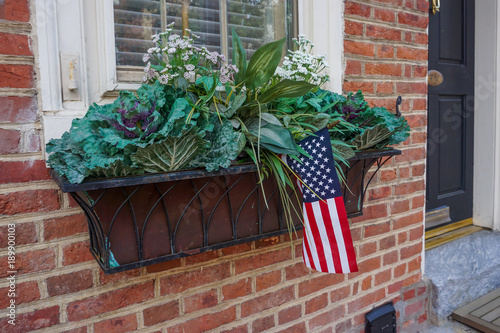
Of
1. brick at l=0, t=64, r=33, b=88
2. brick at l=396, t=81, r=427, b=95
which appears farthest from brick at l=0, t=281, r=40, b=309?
brick at l=396, t=81, r=427, b=95

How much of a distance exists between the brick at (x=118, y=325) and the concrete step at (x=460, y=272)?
62.4 inches

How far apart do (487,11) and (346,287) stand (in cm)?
205

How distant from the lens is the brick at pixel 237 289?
1.35 metres

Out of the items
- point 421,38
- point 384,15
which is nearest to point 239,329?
point 384,15

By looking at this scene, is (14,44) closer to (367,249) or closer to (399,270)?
(367,249)

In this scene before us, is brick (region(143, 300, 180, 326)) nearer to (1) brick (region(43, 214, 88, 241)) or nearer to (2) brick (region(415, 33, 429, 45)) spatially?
(1) brick (region(43, 214, 88, 241))

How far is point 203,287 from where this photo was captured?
4.26ft

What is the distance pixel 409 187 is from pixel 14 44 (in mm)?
1724

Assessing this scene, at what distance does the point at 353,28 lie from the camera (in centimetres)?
158

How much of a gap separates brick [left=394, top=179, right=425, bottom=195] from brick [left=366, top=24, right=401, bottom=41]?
70cm

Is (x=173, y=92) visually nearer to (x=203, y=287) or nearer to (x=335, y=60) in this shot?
(x=203, y=287)

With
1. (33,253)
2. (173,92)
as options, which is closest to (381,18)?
(173,92)

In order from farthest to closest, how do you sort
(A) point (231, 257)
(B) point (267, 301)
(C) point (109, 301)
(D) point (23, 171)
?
1. (B) point (267, 301)
2. (A) point (231, 257)
3. (C) point (109, 301)
4. (D) point (23, 171)

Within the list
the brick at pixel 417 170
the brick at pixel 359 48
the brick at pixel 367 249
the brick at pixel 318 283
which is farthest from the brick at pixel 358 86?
the brick at pixel 318 283
